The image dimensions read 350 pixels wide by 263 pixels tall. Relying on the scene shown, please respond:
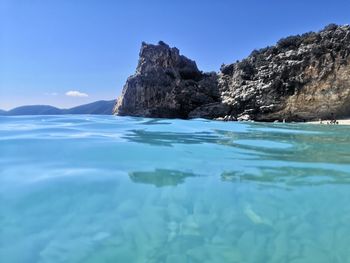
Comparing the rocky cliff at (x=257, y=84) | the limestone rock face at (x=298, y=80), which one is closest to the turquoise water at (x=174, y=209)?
the limestone rock face at (x=298, y=80)

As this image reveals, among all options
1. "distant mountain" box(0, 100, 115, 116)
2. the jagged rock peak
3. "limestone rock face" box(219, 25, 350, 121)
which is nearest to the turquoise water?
"limestone rock face" box(219, 25, 350, 121)

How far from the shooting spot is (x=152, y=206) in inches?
144

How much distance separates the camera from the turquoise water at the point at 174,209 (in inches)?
113

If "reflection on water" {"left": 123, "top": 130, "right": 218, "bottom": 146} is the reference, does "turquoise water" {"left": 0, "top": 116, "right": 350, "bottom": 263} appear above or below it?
below

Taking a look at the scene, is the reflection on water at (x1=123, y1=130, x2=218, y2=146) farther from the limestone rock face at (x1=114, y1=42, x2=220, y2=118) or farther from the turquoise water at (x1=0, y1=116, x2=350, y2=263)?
the limestone rock face at (x1=114, y1=42, x2=220, y2=118)

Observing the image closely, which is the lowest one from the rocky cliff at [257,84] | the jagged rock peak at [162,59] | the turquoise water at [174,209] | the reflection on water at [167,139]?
the turquoise water at [174,209]

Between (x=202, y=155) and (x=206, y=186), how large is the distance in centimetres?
200

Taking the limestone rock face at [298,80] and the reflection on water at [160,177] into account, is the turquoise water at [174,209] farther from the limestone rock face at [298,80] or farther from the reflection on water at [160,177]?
the limestone rock face at [298,80]

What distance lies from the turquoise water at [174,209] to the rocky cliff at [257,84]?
22.5 meters

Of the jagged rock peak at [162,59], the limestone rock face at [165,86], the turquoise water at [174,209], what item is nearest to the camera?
the turquoise water at [174,209]

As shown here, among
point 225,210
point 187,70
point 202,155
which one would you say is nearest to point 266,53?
point 187,70

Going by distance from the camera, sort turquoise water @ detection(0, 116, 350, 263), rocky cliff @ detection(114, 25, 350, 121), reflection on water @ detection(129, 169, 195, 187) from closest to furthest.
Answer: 1. turquoise water @ detection(0, 116, 350, 263)
2. reflection on water @ detection(129, 169, 195, 187)
3. rocky cliff @ detection(114, 25, 350, 121)

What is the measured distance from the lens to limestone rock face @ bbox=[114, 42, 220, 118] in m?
34.2

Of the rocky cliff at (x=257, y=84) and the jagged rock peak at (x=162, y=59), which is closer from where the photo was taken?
the rocky cliff at (x=257, y=84)
